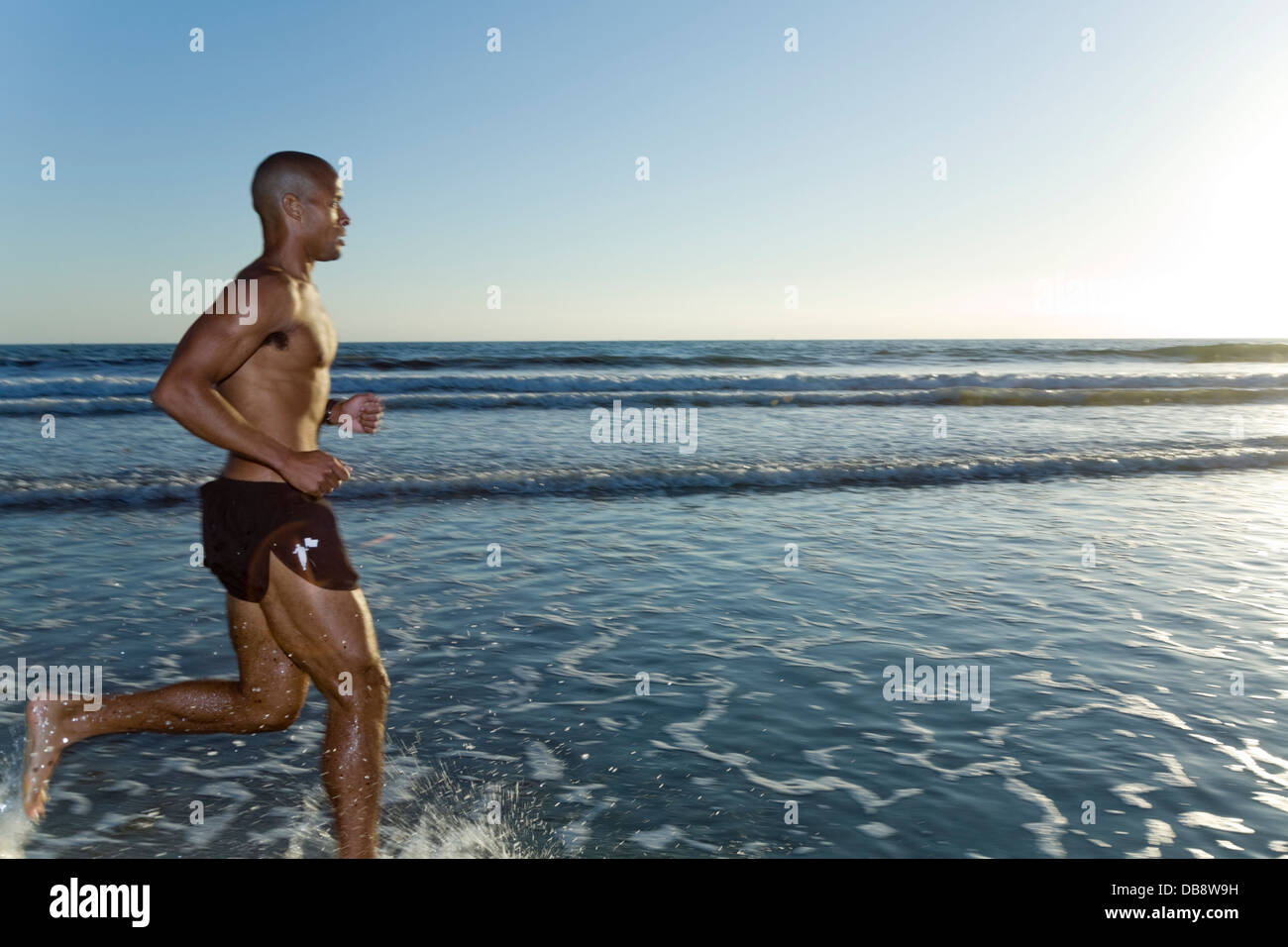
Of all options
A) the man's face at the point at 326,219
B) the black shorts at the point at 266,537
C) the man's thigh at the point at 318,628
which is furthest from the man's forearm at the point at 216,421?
the man's face at the point at 326,219

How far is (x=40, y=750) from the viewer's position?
3281mm

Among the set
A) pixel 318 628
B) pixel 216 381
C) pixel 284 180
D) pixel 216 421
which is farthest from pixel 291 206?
pixel 318 628

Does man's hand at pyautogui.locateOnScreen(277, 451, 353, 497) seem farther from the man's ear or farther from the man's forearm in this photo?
the man's ear

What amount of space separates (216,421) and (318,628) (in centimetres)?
69

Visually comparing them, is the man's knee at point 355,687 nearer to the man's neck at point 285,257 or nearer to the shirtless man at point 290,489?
the shirtless man at point 290,489

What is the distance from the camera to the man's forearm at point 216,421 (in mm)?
2688

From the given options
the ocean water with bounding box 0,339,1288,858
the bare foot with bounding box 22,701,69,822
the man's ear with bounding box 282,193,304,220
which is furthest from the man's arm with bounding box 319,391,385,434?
the ocean water with bounding box 0,339,1288,858

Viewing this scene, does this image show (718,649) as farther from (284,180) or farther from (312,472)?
(284,180)

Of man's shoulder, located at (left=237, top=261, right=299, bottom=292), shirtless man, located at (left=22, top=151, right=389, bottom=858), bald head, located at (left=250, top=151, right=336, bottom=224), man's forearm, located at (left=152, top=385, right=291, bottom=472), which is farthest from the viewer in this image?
bald head, located at (left=250, top=151, right=336, bottom=224)

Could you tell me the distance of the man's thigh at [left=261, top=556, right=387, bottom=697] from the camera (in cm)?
294

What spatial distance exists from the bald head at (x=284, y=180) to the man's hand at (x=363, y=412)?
639 mm

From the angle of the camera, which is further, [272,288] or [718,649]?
[718,649]

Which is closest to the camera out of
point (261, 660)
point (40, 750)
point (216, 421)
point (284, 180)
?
point (216, 421)

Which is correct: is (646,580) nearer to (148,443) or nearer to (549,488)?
(549,488)
